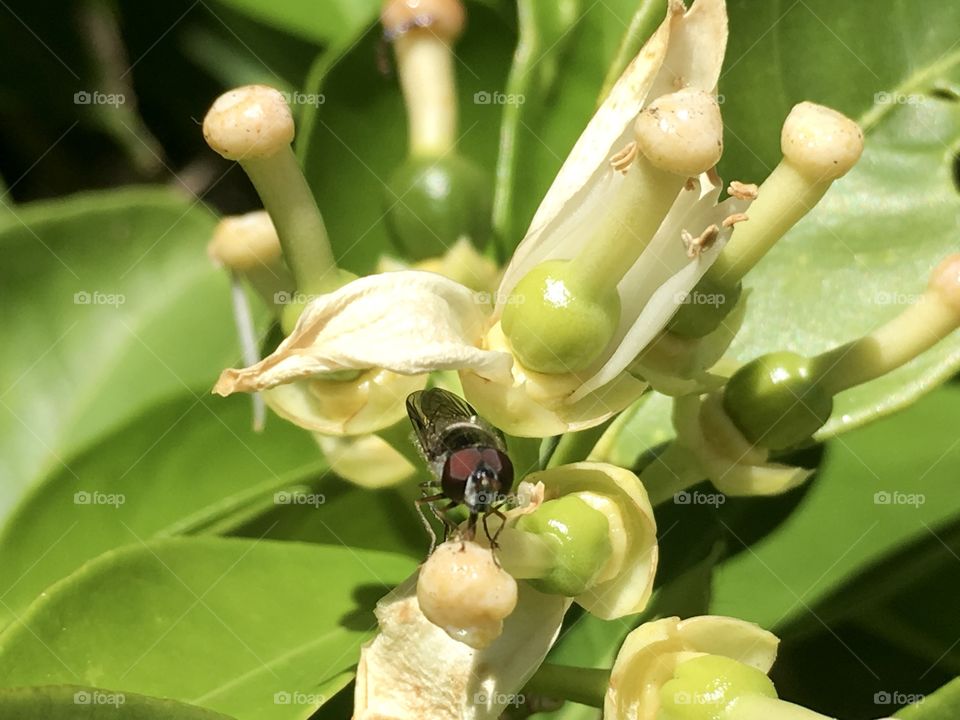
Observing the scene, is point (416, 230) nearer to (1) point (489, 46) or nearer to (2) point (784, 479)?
(1) point (489, 46)

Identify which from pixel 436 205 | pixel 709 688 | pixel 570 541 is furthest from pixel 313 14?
pixel 709 688

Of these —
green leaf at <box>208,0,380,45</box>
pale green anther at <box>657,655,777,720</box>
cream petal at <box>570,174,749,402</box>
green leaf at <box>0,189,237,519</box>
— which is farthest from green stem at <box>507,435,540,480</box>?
green leaf at <box>208,0,380,45</box>

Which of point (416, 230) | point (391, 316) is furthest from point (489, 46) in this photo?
point (391, 316)

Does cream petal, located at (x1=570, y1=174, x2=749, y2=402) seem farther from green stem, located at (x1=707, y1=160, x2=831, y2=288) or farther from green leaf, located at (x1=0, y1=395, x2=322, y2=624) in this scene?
green leaf, located at (x1=0, y1=395, x2=322, y2=624)

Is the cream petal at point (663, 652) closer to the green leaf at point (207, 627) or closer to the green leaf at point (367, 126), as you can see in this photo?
the green leaf at point (207, 627)

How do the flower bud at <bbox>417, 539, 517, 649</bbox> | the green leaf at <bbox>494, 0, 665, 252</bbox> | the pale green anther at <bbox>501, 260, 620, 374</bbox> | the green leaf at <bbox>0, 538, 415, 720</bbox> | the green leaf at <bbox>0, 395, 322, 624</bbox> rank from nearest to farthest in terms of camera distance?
the flower bud at <bbox>417, 539, 517, 649</bbox> → the pale green anther at <bbox>501, 260, 620, 374</bbox> → the green leaf at <bbox>0, 538, 415, 720</bbox> → the green leaf at <bbox>494, 0, 665, 252</bbox> → the green leaf at <bbox>0, 395, 322, 624</bbox>

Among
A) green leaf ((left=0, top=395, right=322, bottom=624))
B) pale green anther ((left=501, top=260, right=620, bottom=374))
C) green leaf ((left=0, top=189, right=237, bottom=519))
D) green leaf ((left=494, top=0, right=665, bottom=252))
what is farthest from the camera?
green leaf ((left=0, top=189, right=237, bottom=519))

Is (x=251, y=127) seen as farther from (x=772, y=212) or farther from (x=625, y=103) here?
(x=772, y=212)

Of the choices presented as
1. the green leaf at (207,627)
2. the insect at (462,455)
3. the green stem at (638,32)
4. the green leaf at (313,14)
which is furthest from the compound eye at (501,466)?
the green leaf at (313,14)
